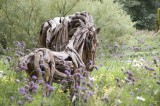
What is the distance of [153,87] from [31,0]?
10935 mm

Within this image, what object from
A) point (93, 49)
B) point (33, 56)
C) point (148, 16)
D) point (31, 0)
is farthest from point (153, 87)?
point (148, 16)

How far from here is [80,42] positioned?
19.0 feet

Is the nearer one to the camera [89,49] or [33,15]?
[89,49]

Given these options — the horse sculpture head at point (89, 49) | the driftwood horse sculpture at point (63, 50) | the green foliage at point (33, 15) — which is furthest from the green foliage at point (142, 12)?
Result: the horse sculpture head at point (89, 49)

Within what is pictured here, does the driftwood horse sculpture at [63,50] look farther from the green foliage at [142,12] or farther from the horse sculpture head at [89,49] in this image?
the green foliage at [142,12]

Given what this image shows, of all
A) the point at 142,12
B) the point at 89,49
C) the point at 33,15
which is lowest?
the point at 142,12

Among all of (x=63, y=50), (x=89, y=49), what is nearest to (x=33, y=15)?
(x=89, y=49)

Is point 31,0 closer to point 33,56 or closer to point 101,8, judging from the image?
point 101,8

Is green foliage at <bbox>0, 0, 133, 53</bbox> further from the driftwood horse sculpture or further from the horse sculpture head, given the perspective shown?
the horse sculpture head

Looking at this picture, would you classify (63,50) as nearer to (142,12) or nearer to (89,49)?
(89,49)

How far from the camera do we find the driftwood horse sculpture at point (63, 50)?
4.55m

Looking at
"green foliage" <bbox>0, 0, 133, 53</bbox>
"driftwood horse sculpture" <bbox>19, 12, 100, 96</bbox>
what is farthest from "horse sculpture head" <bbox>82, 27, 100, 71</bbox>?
"green foliage" <bbox>0, 0, 133, 53</bbox>

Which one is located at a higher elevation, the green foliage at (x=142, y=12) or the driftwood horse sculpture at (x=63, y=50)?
the driftwood horse sculpture at (x=63, y=50)

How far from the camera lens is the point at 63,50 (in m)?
5.92
